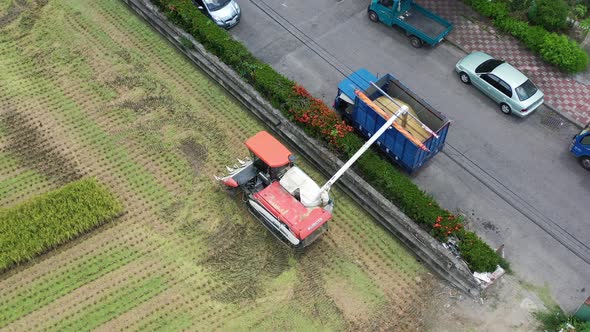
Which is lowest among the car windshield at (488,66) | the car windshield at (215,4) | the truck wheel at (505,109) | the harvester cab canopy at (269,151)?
the truck wheel at (505,109)

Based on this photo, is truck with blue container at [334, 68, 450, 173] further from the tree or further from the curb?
the tree

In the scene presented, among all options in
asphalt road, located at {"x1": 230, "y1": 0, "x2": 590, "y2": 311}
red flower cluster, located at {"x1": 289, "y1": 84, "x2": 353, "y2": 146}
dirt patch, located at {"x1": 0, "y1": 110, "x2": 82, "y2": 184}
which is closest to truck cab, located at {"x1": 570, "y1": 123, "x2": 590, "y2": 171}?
asphalt road, located at {"x1": 230, "y1": 0, "x2": 590, "y2": 311}

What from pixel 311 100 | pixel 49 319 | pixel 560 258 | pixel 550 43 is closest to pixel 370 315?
pixel 560 258

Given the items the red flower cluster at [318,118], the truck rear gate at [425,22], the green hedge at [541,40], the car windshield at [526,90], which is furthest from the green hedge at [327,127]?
the green hedge at [541,40]

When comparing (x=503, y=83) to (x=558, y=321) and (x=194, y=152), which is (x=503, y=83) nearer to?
(x=558, y=321)

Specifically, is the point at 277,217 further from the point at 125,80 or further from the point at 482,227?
the point at 125,80

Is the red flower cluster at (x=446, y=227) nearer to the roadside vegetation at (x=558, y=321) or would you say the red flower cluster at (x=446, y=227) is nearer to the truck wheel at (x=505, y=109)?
the roadside vegetation at (x=558, y=321)

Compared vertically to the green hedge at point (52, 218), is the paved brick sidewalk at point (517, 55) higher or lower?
higher
